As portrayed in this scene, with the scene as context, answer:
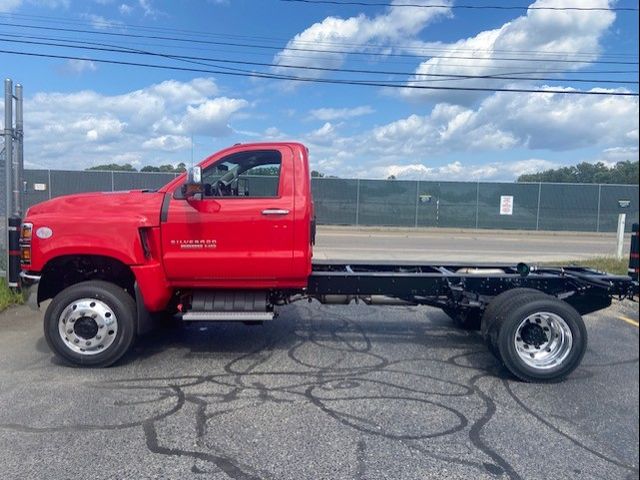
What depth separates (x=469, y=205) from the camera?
96.6 ft

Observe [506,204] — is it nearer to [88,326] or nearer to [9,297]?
[9,297]

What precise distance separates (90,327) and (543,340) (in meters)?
4.45

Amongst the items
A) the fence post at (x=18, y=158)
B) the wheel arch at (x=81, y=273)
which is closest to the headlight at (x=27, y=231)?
the wheel arch at (x=81, y=273)

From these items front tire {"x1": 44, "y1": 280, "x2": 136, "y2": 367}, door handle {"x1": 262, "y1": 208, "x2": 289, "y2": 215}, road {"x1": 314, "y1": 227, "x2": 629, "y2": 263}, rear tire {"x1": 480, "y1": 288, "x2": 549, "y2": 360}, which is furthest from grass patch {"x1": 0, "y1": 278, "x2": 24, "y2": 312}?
road {"x1": 314, "y1": 227, "x2": 629, "y2": 263}

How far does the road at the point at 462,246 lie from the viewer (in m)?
16.7

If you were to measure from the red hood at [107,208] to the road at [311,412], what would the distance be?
1506 mm

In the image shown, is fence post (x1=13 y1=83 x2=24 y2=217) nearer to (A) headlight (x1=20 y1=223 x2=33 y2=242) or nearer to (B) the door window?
(A) headlight (x1=20 y1=223 x2=33 y2=242)

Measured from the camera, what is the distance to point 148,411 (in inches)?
173

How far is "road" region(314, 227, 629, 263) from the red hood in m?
9.31

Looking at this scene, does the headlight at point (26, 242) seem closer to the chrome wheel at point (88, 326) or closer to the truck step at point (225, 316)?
the chrome wheel at point (88, 326)

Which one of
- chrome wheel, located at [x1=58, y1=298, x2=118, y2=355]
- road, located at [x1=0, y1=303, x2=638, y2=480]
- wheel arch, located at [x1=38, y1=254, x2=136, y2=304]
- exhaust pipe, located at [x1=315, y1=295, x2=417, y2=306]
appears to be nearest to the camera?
road, located at [x1=0, y1=303, x2=638, y2=480]

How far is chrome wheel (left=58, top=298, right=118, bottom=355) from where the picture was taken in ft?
17.8

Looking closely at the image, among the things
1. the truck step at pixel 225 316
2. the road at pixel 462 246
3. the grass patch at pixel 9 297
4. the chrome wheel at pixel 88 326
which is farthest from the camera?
the road at pixel 462 246

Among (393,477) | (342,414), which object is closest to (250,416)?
(342,414)
